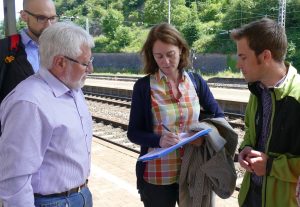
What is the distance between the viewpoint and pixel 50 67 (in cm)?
235

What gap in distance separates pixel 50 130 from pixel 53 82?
12.9 inches

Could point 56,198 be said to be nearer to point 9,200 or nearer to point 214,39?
point 9,200

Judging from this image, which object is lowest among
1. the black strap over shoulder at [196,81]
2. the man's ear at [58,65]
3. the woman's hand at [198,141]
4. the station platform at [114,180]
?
the station platform at [114,180]

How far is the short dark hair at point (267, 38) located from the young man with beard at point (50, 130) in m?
1.02

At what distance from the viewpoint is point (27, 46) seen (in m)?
3.31

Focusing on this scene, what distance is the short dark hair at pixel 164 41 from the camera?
117 inches

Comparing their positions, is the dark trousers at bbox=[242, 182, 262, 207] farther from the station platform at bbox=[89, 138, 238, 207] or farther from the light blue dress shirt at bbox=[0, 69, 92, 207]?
the station platform at bbox=[89, 138, 238, 207]

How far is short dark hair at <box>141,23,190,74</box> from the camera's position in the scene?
2.96 metres

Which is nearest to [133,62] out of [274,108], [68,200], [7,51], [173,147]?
[7,51]

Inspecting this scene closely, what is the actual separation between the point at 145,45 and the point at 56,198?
4.54 feet

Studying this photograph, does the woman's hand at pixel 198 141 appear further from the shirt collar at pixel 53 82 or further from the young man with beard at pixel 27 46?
the young man with beard at pixel 27 46

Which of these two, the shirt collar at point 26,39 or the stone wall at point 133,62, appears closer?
the shirt collar at point 26,39

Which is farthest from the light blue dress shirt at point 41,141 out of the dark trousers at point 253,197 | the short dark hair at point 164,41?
the dark trousers at point 253,197

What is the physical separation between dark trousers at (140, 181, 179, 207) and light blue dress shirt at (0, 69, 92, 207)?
71cm
